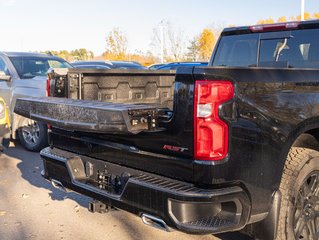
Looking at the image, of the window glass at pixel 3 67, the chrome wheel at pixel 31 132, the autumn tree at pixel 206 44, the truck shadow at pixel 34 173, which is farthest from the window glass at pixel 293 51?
the autumn tree at pixel 206 44

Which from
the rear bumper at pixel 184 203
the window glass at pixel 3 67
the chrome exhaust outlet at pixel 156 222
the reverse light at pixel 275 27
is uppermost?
the reverse light at pixel 275 27

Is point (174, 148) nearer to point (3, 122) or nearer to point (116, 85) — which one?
point (116, 85)

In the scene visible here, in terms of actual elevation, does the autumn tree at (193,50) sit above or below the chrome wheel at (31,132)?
above

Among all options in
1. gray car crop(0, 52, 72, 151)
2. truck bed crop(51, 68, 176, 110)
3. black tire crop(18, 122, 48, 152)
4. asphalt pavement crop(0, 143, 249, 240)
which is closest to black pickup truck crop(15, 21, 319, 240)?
truck bed crop(51, 68, 176, 110)

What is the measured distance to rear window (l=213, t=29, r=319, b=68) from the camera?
13.9 ft

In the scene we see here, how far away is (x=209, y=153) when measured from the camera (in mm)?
2643

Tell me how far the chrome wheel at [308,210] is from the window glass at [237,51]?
1.75 metres

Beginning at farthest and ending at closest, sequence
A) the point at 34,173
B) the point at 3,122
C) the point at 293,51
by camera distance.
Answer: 1. the point at 3,122
2. the point at 34,173
3. the point at 293,51

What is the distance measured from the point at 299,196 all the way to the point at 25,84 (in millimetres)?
5845

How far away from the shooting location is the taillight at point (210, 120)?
2.61 meters

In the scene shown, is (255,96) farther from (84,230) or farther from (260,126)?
A: (84,230)

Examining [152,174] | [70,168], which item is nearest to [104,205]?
[70,168]

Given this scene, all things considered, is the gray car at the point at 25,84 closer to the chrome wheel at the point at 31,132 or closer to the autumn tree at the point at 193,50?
the chrome wheel at the point at 31,132

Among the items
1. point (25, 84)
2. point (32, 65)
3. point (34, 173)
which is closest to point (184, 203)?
point (34, 173)
